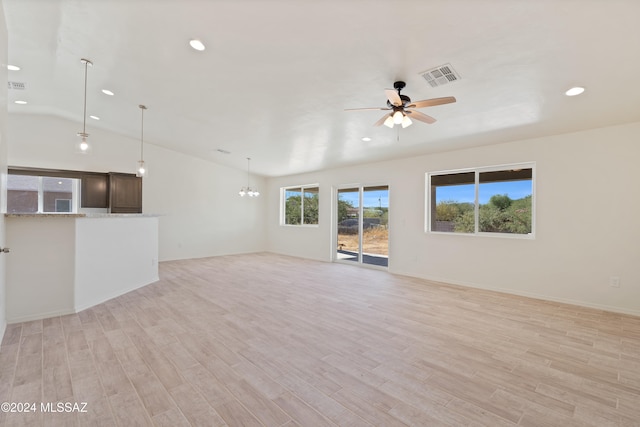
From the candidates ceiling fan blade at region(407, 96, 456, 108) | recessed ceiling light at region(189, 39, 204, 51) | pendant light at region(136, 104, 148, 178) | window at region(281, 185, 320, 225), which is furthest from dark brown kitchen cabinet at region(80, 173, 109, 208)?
ceiling fan blade at region(407, 96, 456, 108)

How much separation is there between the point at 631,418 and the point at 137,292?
5.70 metres

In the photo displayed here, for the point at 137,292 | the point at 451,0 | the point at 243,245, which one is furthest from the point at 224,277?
the point at 451,0

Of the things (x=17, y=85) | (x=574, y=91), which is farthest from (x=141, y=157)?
(x=574, y=91)

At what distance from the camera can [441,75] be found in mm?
2918

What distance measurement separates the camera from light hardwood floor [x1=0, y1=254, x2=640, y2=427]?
1797 millimetres

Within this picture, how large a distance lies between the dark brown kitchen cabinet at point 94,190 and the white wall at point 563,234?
7278mm

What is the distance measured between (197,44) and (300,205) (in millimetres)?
6172

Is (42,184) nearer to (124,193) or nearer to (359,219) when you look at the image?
(124,193)

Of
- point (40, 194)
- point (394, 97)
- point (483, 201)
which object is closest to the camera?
point (394, 97)

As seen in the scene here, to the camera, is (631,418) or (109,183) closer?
(631,418)

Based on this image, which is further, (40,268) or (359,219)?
(359,219)

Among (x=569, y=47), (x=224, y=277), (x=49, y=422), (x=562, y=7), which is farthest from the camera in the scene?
(x=224, y=277)

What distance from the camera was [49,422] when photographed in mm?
1681

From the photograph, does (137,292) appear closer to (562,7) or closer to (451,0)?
(451,0)
